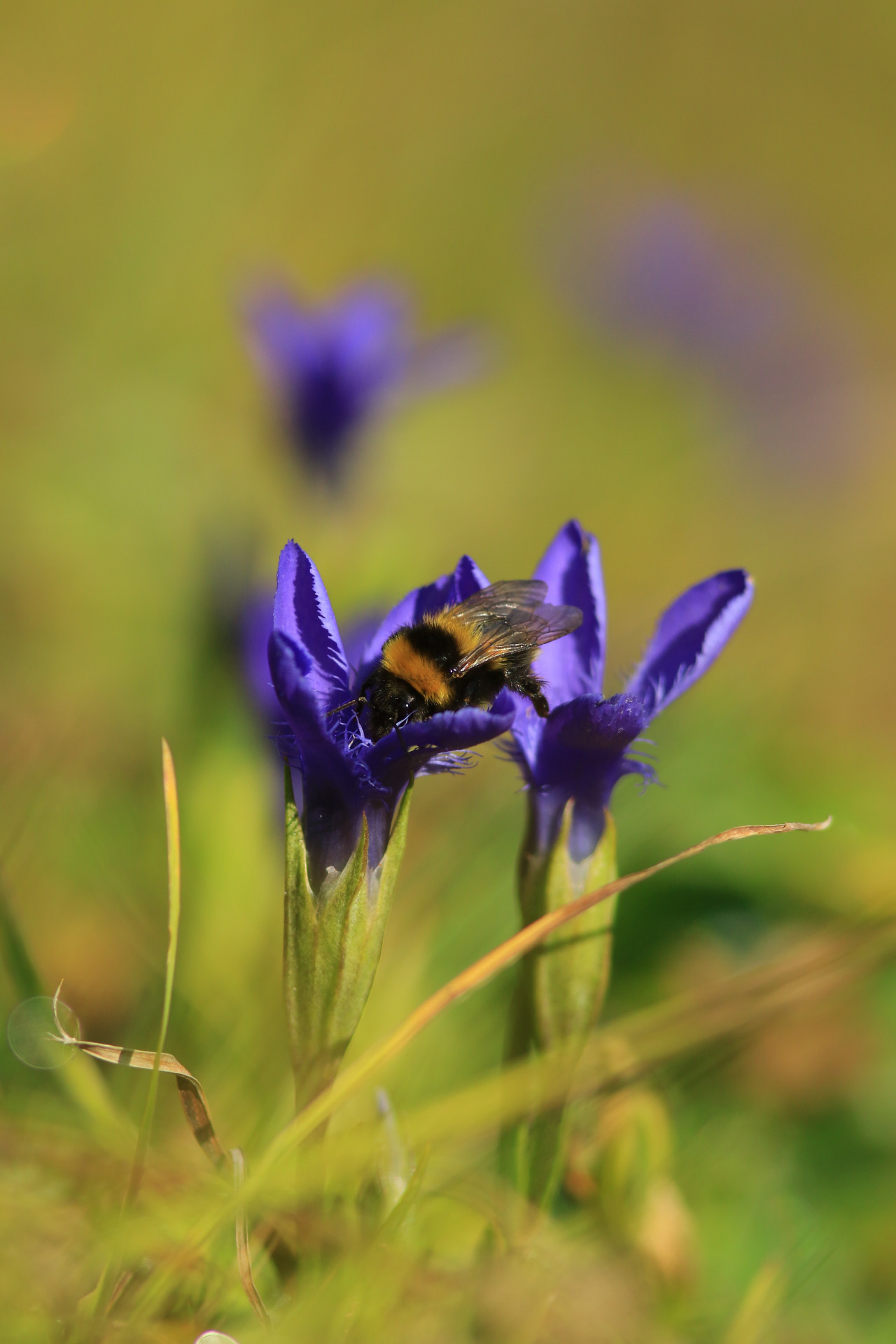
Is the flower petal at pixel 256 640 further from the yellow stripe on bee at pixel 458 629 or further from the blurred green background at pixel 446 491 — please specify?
the yellow stripe on bee at pixel 458 629

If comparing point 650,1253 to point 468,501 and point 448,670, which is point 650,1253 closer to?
point 448,670

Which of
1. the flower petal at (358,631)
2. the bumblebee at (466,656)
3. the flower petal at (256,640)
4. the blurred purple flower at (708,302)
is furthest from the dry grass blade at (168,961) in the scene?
the blurred purple flower at (708,302)

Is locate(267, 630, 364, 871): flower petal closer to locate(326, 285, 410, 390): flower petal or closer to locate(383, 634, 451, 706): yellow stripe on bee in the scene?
locate(383, 634, 451, 706): yellow stripe on bee

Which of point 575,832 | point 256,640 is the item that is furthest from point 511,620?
point 256,640

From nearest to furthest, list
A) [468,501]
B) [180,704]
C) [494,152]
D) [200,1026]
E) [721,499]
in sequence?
1. [200,1026]
2. [180,704]
3. [468,501]
4. [721,499]
5. [494,152]

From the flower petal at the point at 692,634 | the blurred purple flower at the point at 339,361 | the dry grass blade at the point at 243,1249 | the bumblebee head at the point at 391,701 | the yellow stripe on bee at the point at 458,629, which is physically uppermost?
the blurred purple flower at the point at 339,361

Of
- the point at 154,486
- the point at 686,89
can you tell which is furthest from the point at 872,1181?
the point at 686,89
